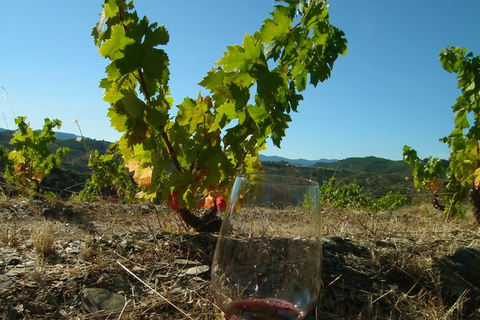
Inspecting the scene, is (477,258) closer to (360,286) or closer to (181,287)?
(360,286)

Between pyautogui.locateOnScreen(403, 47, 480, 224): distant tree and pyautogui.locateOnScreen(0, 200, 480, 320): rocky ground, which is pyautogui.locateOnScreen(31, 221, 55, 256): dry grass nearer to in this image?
pyautogui.locateOnScreen(0, 200, 480, 320): rocky ground

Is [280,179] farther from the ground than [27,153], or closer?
closer

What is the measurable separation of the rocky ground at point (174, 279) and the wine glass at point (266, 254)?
1.76 ft

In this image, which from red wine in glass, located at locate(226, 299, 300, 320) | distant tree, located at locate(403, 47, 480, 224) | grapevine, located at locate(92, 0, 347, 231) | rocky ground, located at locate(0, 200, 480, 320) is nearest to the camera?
red wine in glass, located at locate(226, 299, 300, 320)

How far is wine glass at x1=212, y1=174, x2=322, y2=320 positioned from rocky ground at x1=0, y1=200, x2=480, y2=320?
537 mm

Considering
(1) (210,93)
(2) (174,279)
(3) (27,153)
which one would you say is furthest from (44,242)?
(3) (27,153)

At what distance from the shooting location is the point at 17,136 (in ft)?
24.7

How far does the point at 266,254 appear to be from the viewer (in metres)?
0.98

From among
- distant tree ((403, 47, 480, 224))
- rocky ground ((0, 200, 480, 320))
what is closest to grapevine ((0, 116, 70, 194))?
rocky ground ((0, 200, 480, 320))

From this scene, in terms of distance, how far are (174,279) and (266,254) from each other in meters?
0.90

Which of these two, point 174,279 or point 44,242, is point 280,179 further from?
point 44,242

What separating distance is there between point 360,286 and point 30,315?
4.59 ft

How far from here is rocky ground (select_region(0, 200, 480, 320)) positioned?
59.5 inches

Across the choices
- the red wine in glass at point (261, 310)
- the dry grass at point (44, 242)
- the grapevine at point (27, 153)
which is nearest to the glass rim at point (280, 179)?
the red wine in glass at point (261, 310)
